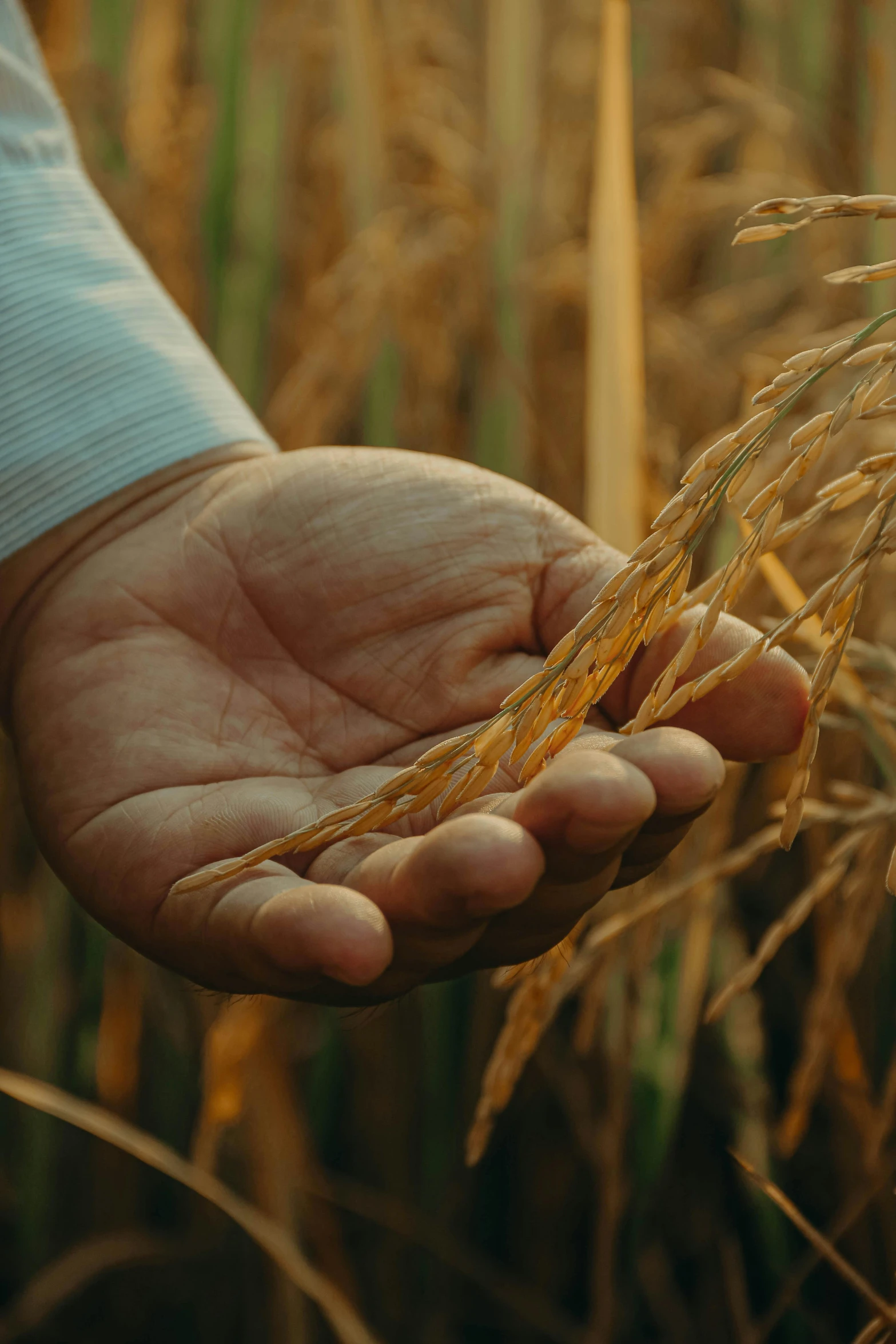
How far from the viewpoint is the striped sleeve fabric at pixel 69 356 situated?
739mm

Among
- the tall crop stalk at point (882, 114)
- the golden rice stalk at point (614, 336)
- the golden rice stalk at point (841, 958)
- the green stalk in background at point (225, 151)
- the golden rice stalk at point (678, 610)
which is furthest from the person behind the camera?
the green stalk in background at point (225, 151)

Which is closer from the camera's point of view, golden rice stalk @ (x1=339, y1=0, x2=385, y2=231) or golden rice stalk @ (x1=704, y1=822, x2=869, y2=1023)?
golden rice stalk @ (x1=704, y1=822, x2=869, y2=1023)

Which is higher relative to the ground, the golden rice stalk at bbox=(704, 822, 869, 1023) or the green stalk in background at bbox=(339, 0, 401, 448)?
the green stalk in background at bbox=(339, 0, 401, 448)

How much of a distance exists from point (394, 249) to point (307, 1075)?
82cm

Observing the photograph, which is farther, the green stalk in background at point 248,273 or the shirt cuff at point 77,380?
the green stalk in background at point 248,273

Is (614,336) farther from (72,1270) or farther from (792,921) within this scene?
(72,1270)

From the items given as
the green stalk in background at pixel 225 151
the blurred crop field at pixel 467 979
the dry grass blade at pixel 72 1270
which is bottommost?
the dry grass blade at pixel 72 1270

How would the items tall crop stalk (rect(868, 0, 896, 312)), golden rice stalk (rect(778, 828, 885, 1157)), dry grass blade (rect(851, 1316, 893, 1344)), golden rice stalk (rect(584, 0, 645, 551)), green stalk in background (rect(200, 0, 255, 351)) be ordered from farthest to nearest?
green stalk in background (rect(200, 0, 255, 351)) → tall crop stalk (rect(868, 0, 896, 312)) → golden rice stalk (rect(584, 0, 645, 551)) → golden rice stalk (rect(778, 828, 885, 1157)) → dry grass blade (rect(851, 1316, 893, 1344))

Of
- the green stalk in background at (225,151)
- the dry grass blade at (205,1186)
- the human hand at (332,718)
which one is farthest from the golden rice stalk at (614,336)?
the dry grass blade at (205,1186)

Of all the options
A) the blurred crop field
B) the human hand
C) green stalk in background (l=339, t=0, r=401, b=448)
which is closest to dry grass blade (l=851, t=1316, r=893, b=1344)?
the blurred crop field

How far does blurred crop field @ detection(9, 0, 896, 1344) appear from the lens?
0.77 meters

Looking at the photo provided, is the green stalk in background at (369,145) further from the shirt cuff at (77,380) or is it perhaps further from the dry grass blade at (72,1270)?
the dry grass blade at (72,1270)

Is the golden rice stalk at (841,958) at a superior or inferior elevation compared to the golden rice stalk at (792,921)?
inferior

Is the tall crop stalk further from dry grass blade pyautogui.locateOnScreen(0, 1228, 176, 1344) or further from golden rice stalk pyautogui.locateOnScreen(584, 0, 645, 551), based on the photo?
dry grass blade pyautogui.locateOnScreen(0, 1228, 176, 1344)
